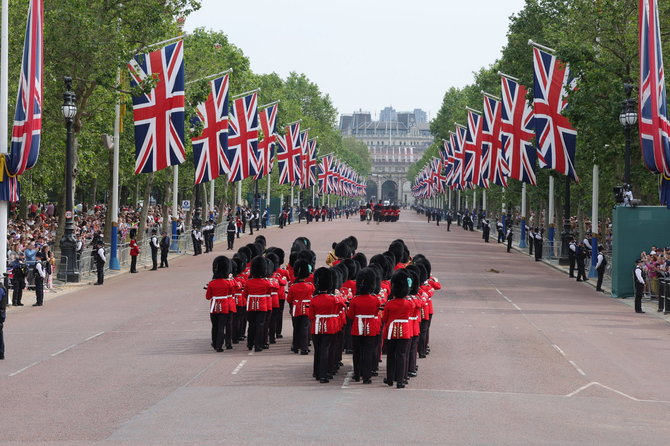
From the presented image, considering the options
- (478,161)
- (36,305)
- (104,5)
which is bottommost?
(36,305)

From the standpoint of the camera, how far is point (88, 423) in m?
13.8

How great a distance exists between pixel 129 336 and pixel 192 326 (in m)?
1.99

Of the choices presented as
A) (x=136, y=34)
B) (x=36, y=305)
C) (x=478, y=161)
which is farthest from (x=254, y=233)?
(x=36, y=305)

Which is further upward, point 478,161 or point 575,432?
point 478,161

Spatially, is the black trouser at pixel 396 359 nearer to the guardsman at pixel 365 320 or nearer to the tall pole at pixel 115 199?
the guardsman at pixel 365 320

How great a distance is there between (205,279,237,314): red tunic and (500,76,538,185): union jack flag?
1101 inches

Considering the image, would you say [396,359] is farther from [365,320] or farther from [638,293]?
[638,293]

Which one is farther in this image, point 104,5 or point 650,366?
point 104,5

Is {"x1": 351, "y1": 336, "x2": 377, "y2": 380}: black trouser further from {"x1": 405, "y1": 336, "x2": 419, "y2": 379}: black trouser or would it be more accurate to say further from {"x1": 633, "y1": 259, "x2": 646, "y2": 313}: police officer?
{"x1": 633, "y1": 259, "x2": 646, "y2": 313}: police officer

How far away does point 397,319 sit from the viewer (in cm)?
1667

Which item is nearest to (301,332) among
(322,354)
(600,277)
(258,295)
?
(258,295)

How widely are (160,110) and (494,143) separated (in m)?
21.8

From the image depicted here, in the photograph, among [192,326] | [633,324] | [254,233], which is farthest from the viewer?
[254,233]

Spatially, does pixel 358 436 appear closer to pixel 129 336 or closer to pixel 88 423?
pixel 88 423
